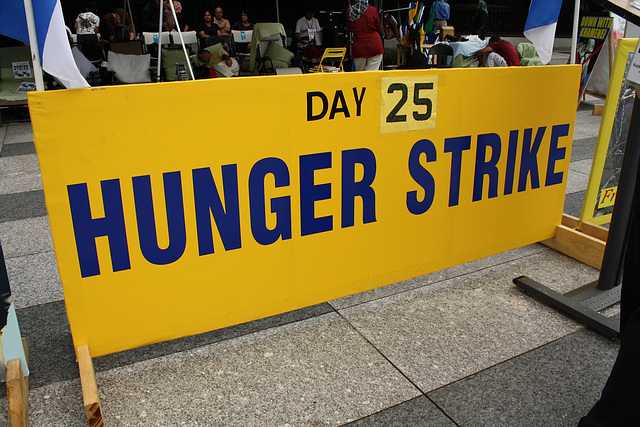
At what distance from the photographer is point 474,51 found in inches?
464

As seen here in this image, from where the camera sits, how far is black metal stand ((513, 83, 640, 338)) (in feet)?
10.1

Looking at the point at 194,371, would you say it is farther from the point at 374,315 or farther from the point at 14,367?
the point at 374,315

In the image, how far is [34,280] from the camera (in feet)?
12.3

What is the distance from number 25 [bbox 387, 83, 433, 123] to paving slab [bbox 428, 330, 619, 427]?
1512 millimetres

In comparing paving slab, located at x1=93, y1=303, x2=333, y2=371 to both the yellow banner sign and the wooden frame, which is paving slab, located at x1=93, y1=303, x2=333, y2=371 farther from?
the wooden frame

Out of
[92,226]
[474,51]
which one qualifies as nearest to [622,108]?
[92,226]

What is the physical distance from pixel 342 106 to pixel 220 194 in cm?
85

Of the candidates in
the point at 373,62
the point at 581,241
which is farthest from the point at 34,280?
the point at 373,62

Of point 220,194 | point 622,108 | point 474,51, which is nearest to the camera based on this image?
point 220,194

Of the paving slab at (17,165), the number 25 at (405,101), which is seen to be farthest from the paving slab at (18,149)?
the number 25 at (405,101)

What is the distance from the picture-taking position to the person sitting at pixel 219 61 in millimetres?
10484

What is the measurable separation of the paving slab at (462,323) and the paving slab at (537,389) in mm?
81

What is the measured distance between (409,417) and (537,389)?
707mm

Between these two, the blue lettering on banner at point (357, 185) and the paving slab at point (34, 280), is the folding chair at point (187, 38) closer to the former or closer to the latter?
the paving slab at point (34, 280)
